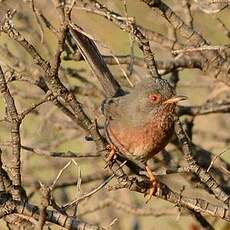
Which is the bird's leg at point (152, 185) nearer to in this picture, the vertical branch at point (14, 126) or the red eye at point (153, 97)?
the red eye at point (153, 97)

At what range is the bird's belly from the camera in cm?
405

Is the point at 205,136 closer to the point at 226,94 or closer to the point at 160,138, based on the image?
the point at 226,94

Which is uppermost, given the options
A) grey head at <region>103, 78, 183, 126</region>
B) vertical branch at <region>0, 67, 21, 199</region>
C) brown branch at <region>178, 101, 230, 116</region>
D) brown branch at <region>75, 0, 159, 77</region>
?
brown branch at <region>178, 101, 230, 116</region>

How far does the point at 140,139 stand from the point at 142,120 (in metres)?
0.16

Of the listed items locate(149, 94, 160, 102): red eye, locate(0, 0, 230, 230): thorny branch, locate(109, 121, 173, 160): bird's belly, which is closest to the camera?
locate(0, 0, 230, 230): thorny branch

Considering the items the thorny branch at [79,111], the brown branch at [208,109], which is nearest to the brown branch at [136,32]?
the thorny branch at [79,111]

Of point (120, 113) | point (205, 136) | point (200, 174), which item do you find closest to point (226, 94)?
point (205, 136)

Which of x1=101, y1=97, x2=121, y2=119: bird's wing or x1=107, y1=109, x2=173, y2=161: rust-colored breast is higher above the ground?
x1=101, y1=97, x2=121, y2=119: bird's wing

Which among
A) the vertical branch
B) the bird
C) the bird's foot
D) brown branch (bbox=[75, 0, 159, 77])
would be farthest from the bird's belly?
the vertical branch

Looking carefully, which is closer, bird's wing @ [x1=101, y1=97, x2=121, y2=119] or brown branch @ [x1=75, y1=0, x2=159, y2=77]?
brown branch @ [x1=75, y1=0, x2=159, y2=77]

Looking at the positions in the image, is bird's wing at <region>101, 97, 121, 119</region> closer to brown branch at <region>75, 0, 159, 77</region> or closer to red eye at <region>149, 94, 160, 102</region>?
red eye at <region>149, 94, 160, 102</region>

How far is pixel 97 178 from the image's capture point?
16.7 ft

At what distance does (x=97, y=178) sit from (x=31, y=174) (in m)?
0.91

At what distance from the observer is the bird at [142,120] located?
159 inches
